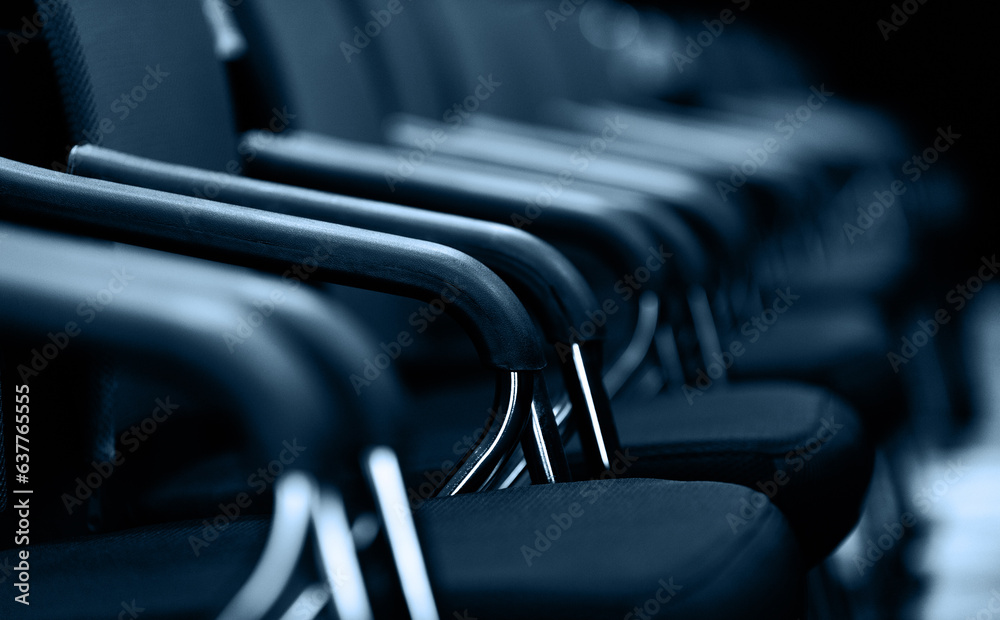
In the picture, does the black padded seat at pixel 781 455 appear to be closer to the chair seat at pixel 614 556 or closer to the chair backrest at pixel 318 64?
the chair seat at pixel 614 556

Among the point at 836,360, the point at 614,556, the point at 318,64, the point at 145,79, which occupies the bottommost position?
the point at 614,556

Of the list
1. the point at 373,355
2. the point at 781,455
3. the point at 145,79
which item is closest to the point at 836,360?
the point at 781,455

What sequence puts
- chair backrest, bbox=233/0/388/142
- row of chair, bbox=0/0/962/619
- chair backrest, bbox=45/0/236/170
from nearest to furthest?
1. row of chair, bbox=0/0/962/619
2. chair backrest, bbox=45/0/236/170
3. chair backrest, bbox=233/0/388/142

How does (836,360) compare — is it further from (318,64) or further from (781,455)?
(318,64)

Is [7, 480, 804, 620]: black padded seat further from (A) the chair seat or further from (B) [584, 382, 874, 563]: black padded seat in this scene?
(B) [584, 382, 874, 563]: black padded seat

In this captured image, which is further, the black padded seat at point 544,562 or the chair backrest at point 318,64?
the chair backrest at point 318,64

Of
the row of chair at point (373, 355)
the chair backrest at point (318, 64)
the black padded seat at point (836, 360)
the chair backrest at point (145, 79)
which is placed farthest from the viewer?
the black padded seat at point (836, 360)

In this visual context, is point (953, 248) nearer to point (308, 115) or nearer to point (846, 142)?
point (846, 142)

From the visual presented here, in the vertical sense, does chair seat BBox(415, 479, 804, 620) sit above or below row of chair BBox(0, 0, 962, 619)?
below

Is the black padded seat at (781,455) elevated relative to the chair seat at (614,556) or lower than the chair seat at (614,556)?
elevated

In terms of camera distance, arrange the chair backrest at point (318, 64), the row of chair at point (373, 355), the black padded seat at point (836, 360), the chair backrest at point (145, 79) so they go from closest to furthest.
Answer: the row of chair at point (373, 355) < the chair backrest at point (145, 79) < the chair backrest at point (318, 64) < the black padded seat at point (836, 360)

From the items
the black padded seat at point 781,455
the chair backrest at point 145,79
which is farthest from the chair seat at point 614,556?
the chair backrest at point 145,79

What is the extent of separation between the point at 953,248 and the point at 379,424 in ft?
10.3

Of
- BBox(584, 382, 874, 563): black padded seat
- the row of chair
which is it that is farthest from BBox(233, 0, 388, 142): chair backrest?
BBox(584, 382, 874, 563): black padded seat
